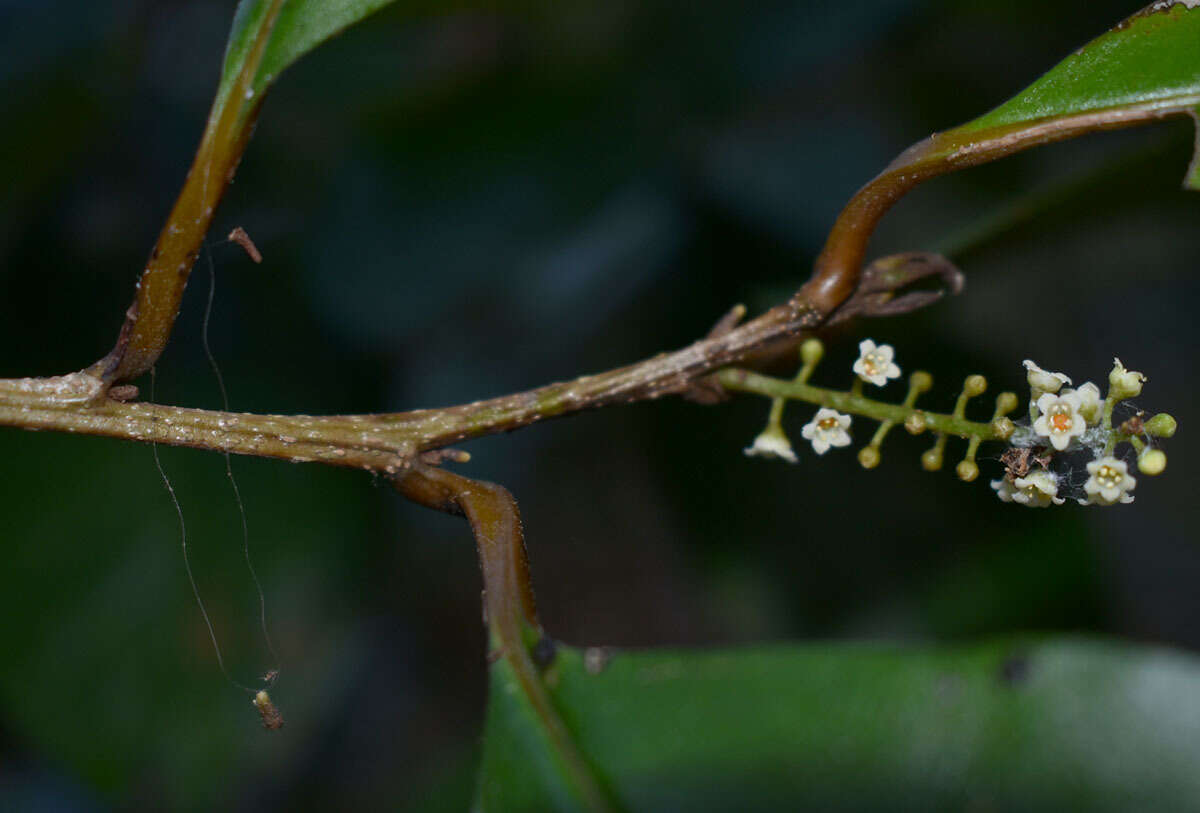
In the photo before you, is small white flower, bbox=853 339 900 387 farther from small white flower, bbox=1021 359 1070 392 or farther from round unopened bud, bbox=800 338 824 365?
small white flower, bbox=1021 359 1070 392

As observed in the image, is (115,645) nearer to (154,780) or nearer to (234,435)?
(154,780)

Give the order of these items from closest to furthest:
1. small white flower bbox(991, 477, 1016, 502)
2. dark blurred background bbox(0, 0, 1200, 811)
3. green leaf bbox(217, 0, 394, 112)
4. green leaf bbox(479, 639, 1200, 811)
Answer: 1. green leaf bbox(479, 639, 1200, 811)
2. green leaf bbox(217, 0, 394, 112)
3. small white flower bbox(991, 477, 1016, 502)
4. dark blurred background bbox(0, 0, 1200, 811)

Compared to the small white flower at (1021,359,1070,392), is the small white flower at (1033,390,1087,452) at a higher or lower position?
lower

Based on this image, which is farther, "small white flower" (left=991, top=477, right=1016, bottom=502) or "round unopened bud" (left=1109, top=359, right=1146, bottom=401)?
"small white flower" (left=991, top=477, right=1016, bottom=502)

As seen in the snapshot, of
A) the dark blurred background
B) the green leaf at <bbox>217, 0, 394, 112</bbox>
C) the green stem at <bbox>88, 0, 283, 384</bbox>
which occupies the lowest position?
the dark blurred background

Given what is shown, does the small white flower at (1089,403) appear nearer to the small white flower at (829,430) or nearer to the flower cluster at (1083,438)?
the flower cluster at (1083,438)

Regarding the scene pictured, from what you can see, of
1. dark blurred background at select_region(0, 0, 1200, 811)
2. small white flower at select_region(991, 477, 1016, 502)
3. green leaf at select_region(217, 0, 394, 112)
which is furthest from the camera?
dark blurred background at select_region(0, 0, 1200, 811)

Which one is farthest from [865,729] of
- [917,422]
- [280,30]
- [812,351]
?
[280,30]

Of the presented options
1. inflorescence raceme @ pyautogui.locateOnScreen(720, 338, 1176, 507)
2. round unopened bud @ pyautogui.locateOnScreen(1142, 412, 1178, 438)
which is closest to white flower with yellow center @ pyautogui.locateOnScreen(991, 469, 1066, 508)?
inflorescence raceme @ pyautogui.locateOnScreen(720, 338, 1176, 507)
